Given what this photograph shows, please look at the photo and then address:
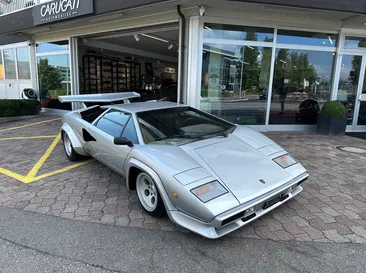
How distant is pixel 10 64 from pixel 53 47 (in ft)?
11.3

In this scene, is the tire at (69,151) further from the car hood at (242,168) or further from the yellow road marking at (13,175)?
the car hood at (242,168)

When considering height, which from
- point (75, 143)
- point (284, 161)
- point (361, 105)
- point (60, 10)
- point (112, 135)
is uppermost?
point (60, 10)

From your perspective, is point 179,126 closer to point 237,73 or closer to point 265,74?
point 237,73

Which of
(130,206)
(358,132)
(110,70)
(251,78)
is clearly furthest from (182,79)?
(110,70)

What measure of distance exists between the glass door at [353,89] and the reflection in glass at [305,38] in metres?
0.61

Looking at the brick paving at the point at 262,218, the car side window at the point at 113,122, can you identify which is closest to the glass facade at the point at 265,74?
the brick paving at the point at 262,218

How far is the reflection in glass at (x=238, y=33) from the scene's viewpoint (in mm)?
6297

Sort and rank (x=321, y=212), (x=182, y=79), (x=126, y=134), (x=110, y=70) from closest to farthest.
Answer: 1. (x=321, y=212)
2. (x=126, y=134)
3. (x=182, y=79)
4. (x=110, y=70)

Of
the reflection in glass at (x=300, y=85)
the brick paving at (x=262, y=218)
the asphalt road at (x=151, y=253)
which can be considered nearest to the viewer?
the asphalt road at (x=151, y=253)

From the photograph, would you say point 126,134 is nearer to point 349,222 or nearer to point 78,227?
point 78,227

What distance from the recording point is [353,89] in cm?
759

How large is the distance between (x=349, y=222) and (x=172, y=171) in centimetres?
205

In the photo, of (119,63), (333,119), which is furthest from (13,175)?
(119,63)

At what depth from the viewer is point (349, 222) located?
2840 millimetres
